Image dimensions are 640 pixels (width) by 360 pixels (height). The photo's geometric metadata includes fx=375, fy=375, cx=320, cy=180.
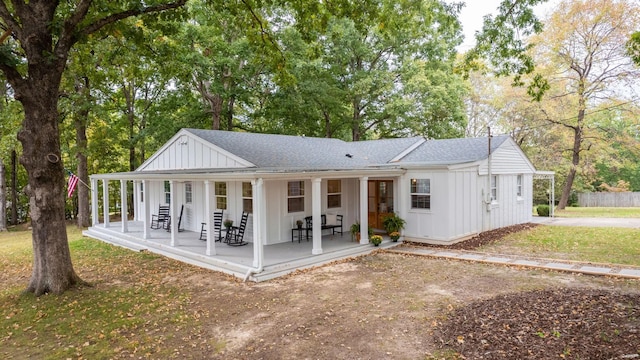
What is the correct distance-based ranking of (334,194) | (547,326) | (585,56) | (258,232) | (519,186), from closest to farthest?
(547,326) < (258,232) < (334,194) < (519,186) < (585,56)

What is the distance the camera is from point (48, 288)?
24.4ft

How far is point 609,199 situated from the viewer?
28.9 metres

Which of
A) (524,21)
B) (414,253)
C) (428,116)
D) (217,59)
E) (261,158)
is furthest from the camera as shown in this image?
(428,116)

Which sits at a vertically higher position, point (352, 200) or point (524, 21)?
point (524, 21)

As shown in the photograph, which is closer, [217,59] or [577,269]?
[577,269]

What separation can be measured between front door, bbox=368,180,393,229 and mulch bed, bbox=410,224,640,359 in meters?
6.76

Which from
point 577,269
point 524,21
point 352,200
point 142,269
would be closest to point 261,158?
point 352,200

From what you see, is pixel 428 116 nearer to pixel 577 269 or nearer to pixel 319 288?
pixel 577 269

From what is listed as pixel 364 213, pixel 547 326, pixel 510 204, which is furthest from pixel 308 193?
pixel 510 204

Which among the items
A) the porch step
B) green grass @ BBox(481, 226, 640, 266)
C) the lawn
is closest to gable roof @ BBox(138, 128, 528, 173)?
the porch step

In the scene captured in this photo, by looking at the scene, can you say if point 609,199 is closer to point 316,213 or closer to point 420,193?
point 420,193

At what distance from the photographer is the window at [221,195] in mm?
12805

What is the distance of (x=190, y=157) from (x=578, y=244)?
13246 mm

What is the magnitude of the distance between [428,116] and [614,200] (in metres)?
18.1
